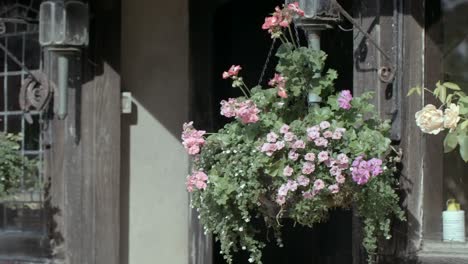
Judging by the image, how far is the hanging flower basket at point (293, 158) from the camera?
272 cm

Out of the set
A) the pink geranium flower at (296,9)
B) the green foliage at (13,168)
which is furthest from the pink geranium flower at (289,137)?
the green foliage at (13,168)

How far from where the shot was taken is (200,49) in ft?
15.0

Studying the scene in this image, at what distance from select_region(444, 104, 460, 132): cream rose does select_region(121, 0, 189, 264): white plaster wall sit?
230 cm

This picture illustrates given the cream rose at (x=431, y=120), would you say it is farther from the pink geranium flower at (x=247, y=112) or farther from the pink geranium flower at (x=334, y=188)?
the pink geranium flower at (x=247, y=112)

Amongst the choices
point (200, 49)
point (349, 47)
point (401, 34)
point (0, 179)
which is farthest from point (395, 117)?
point (0, 179)

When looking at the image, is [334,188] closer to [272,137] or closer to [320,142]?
[320,142]

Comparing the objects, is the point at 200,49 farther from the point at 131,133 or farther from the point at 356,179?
the point at 356,179

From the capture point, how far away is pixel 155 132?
15.0 ft

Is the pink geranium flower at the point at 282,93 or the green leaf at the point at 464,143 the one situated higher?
the pink geranium flower at the point at 282,93

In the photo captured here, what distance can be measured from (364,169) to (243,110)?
486 mm

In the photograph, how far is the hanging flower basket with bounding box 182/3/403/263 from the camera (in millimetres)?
2719

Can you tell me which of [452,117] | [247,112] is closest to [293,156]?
[247,112]

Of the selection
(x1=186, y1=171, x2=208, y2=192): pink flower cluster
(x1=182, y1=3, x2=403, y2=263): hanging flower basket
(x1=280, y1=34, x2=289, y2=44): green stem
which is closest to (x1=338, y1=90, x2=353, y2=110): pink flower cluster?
(x1=182, y1=3, x2=403, y2=263): hanging flower basket

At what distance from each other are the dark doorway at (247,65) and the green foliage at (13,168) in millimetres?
→ 1005
